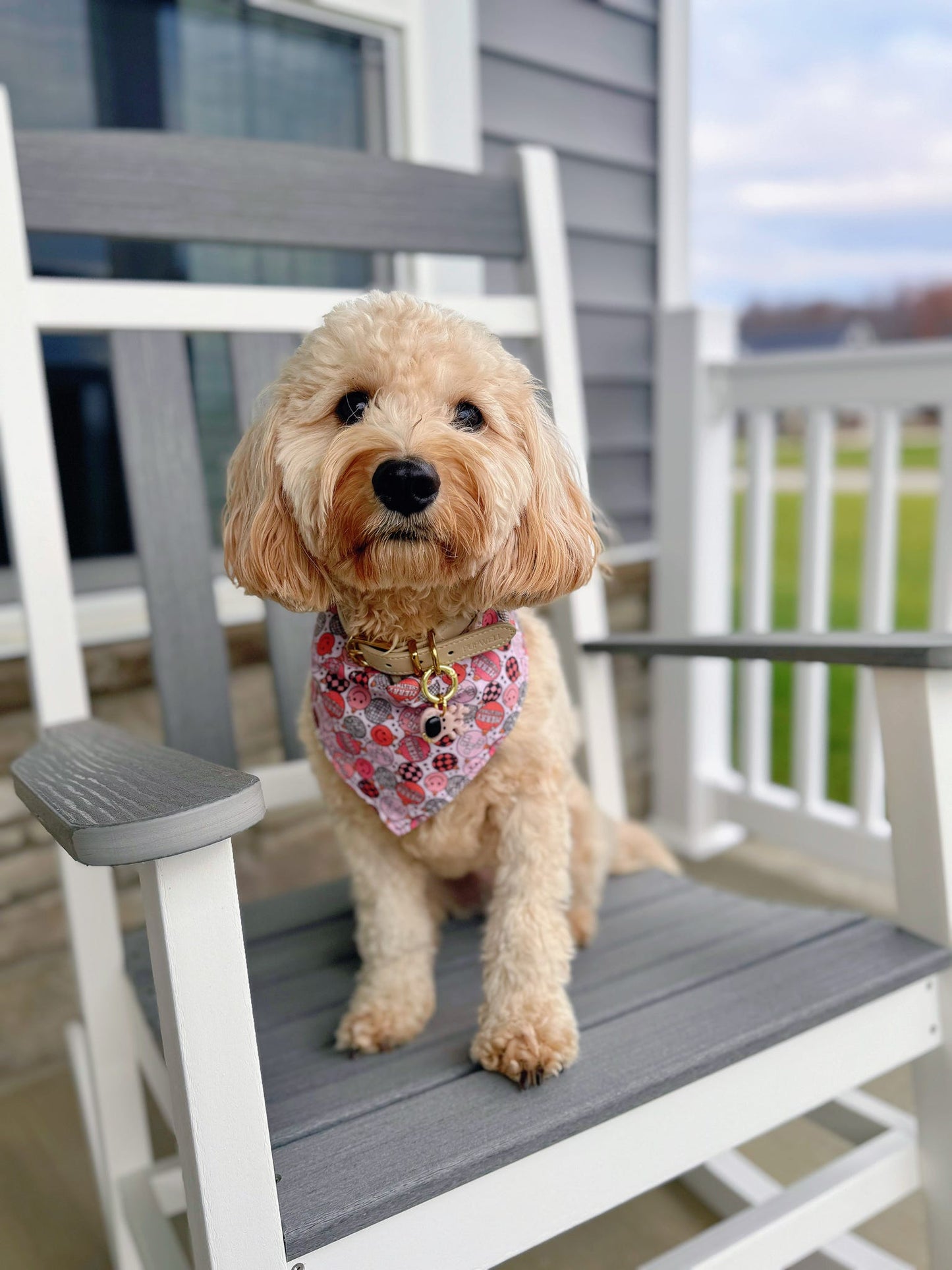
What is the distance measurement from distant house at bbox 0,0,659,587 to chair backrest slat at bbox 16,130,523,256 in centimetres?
55

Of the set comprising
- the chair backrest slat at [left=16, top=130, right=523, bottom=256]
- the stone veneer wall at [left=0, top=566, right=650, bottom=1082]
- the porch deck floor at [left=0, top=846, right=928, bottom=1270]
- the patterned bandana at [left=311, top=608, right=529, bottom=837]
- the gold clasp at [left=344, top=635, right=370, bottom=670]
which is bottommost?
the porch deck floor at [left=0, top=846, right=928, bottom=1270]

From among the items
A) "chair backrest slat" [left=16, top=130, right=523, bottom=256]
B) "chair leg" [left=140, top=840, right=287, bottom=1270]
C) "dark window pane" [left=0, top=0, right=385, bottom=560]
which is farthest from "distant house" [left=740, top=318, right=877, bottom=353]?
"chair leg" [left=140, top=840, right=287, bottom=1270]

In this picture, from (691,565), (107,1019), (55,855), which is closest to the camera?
(107,1019)

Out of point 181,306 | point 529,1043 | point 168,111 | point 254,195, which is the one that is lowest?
point 529,1043

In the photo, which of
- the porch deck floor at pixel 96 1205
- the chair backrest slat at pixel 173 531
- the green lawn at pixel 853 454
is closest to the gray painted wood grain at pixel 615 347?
the chair backrest slat at pixel 173 531

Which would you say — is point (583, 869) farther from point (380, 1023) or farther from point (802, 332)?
point (802, 332)

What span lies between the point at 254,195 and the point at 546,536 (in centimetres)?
75

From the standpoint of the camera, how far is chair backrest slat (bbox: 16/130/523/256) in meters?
1.18

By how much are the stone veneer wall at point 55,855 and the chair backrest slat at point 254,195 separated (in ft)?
2.75

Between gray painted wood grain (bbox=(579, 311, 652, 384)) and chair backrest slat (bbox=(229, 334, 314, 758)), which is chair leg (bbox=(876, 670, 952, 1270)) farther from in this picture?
gray painted wood grain (bbox=(579, 311, 652, 384))

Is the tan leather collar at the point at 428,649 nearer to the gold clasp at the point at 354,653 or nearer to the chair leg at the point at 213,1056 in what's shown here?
the gold clasp at the point at 354,653

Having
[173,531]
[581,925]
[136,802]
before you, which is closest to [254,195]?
[173,531]

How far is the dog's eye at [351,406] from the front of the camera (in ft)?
2.89

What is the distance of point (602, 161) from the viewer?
8.04 ft
